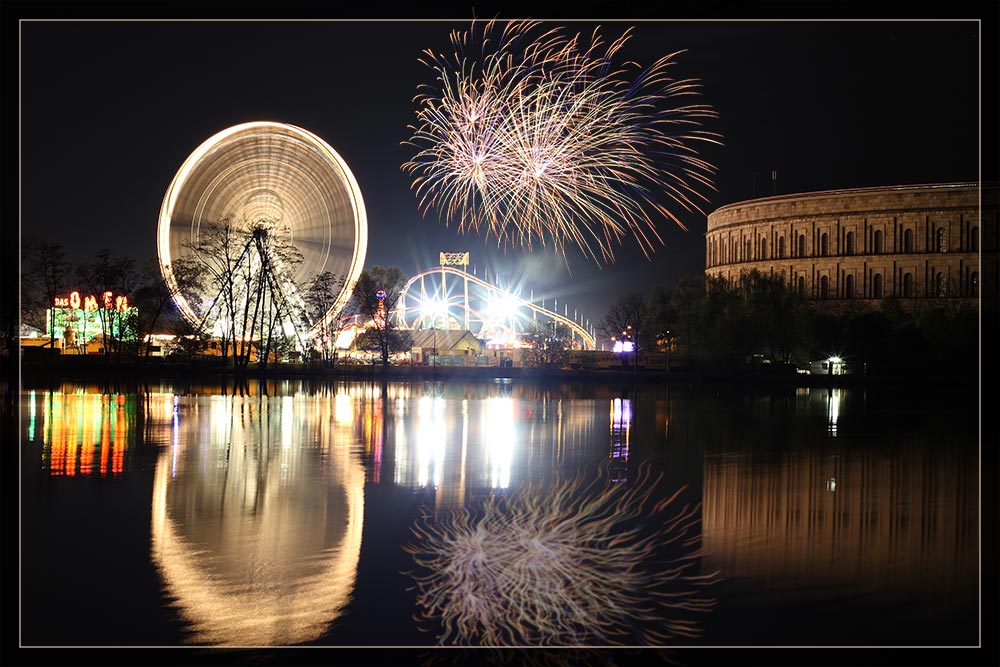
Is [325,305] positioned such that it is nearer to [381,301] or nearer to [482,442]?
[381,301]

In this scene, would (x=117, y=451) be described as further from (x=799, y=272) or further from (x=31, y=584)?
(x=799, y=272)

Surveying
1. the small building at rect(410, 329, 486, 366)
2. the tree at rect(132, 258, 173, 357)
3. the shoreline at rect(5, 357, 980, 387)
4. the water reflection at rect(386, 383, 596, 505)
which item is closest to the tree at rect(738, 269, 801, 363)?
the shoreline at rect(5, 357, 980, 387)

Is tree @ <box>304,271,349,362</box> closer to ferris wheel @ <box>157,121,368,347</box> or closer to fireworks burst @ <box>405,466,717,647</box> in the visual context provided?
ferris wheel @ <box>157,121,368,347</box>

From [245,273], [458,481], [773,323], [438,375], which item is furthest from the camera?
[773,323]

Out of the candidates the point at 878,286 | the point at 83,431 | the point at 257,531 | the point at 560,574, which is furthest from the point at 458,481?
the point at 878,286

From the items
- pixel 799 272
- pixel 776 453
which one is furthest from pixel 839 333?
pixel 776 453
